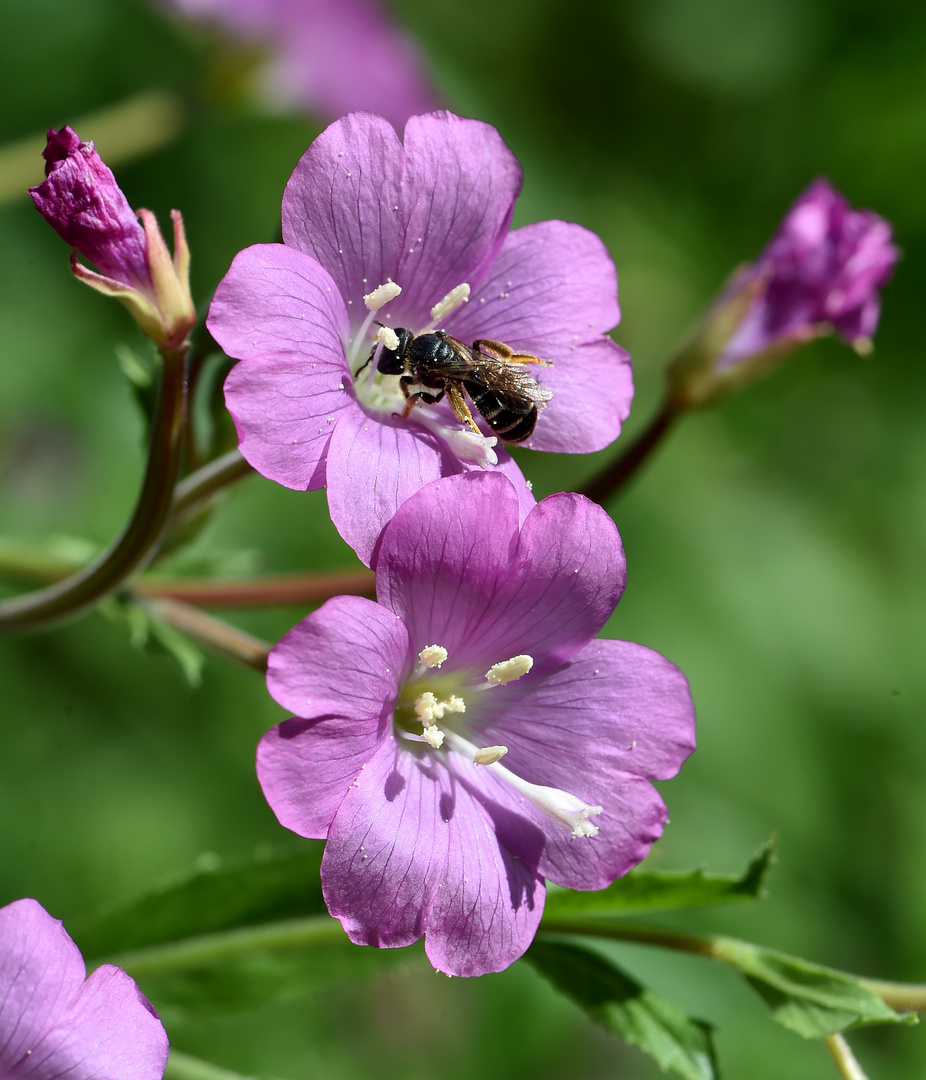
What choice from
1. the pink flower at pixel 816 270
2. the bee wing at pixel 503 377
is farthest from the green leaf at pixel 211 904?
the pink flower at pixel 816 270

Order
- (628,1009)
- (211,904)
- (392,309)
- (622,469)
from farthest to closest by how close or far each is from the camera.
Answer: (622,469) < (211,904) < (392,309) < (628,1009)

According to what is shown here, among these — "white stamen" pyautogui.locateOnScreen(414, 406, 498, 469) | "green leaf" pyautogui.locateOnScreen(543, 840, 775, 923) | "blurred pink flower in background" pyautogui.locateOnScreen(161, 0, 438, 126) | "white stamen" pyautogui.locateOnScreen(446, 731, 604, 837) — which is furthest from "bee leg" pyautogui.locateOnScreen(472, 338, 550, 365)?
"blurred pink flower in background" pyautogui.locateOnScreen(161, 0, 438, 126)

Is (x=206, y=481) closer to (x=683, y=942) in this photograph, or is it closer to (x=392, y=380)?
(x=392, y=380)

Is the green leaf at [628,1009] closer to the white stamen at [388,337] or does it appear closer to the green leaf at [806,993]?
the green leaf at [806,993]

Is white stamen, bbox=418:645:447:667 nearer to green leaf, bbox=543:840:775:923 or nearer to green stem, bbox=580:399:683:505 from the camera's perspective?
green leaf, bbox=543:840:775:923

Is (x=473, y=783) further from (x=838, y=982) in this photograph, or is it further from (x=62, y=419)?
(x=62, y=419)

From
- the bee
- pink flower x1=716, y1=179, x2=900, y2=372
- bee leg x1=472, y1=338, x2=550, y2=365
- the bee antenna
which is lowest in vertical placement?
the bee antenna

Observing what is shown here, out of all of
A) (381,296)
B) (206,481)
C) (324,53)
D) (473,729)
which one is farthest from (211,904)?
(324,53)

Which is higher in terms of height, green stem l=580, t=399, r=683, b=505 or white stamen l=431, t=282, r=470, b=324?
white stamen l=431, t=282, r=470, b=324
